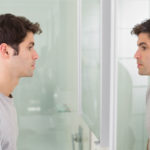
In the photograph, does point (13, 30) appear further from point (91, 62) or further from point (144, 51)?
point (144, 51)

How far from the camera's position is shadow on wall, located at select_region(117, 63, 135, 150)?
3.52 feet

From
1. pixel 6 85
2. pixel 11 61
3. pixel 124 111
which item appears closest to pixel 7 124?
pixel 6 85

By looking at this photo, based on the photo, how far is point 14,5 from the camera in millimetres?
1646

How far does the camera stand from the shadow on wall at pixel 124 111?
3.52 ft

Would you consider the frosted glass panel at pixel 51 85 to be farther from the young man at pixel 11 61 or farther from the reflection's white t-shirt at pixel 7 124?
the reflection's white t-shirt at pixel 7 124

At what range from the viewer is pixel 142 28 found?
101 centimetres

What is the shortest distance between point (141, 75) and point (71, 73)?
2.53 feet

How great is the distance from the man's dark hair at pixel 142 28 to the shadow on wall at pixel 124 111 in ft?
0.43

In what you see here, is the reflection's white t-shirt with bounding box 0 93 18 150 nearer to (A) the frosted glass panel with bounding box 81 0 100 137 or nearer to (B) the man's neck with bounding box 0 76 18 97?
(B) the man's neck with bounding box 0 76 18 97

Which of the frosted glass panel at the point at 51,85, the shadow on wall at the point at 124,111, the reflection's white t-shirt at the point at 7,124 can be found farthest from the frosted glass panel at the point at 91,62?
the reflection's white t-shirt at the point at 7,124

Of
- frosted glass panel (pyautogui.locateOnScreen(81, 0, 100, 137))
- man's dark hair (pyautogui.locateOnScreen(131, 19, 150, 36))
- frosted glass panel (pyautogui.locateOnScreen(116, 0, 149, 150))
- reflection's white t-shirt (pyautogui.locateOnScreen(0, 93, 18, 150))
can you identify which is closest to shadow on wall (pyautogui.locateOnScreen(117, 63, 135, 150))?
frosted glass panel (pyautogui.locateOnScreen(116, 0, 149, 150))

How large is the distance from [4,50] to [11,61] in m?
0.07

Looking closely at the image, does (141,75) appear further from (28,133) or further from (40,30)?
(28,133)

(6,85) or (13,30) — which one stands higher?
(13,30)
